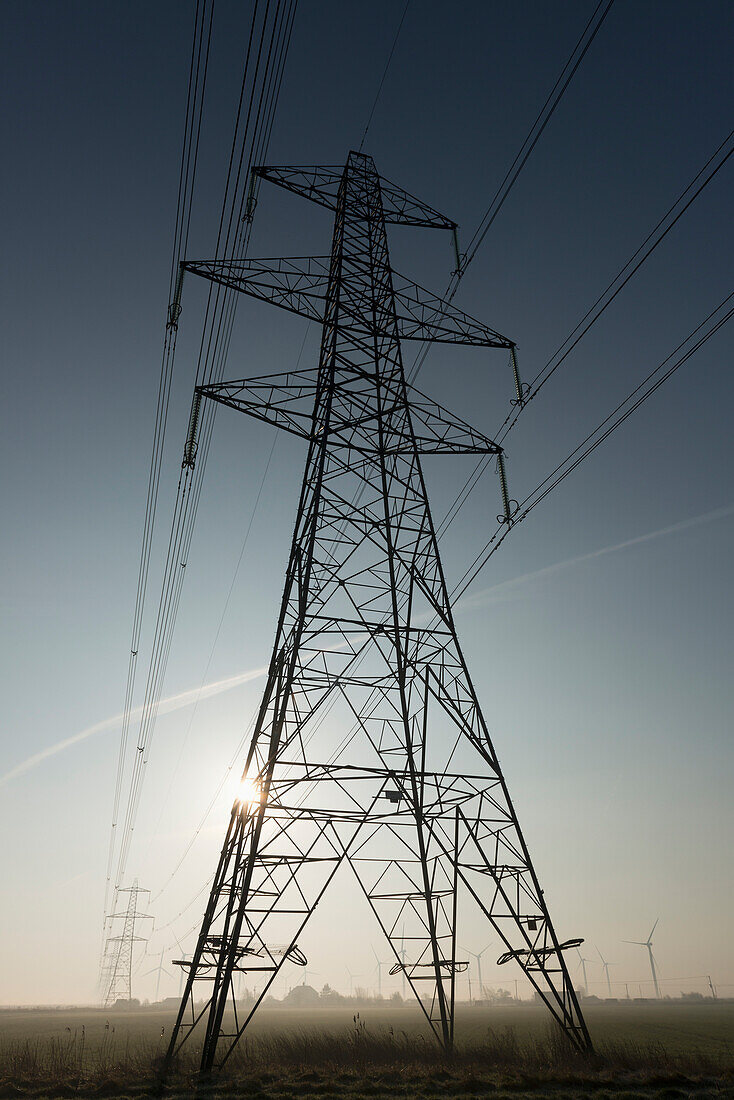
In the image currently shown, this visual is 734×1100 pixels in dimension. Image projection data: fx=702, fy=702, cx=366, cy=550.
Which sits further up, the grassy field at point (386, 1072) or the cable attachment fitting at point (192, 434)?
the cable attachment fitting at point (192, 434)

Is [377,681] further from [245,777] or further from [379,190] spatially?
[379,190]

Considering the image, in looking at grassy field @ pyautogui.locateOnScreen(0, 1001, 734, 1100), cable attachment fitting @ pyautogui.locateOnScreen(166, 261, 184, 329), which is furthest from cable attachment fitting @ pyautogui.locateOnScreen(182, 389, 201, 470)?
grassy field @ pyautogui.locateOnScreen(0, 1001, 734, 1100)

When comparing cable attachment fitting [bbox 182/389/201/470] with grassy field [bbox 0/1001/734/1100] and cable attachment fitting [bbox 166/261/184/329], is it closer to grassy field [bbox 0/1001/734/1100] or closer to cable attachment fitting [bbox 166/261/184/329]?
cable attachment fitting [bbox 166/261/184/329]

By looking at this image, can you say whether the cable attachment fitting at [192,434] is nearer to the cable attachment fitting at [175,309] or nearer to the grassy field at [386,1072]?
the cable attachment fitting at [175,309]

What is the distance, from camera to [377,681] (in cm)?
1977

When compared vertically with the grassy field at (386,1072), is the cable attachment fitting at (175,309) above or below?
above

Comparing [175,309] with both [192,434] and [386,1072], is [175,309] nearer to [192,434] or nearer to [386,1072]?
[192,434]

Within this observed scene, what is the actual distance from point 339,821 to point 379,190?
22.1 m

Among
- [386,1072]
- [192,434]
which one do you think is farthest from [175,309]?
[386,1072]

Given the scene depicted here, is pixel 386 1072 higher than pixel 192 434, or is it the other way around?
pixel 192 434

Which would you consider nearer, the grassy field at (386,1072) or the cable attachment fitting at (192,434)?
the grassy field at (386,1072)

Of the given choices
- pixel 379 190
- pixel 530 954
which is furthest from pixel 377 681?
pixel 379 190

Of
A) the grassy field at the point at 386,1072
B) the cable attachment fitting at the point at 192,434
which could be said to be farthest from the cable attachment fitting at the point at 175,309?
the grassy field at the point at 386,1072

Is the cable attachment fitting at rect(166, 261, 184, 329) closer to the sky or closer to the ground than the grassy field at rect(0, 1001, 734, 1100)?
closer to the sky
